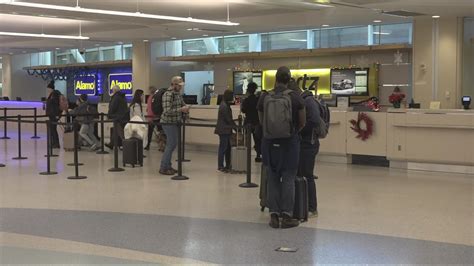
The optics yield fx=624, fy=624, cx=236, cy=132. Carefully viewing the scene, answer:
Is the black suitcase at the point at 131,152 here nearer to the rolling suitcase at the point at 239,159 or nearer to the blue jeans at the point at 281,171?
the rolling suitcase at the point at 239,159

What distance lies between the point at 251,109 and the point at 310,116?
11.0ft

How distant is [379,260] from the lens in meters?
4.61

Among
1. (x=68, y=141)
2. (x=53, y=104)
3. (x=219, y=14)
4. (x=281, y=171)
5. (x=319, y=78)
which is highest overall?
(x=219, y=14)

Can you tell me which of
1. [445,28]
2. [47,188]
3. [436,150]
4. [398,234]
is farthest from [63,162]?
[445,28]

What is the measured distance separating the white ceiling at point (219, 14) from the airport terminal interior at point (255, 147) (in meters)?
0.07

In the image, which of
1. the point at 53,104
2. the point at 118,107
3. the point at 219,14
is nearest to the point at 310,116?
the point at 118,107

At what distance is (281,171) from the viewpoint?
5820 mm

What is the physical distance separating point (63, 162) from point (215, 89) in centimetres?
822

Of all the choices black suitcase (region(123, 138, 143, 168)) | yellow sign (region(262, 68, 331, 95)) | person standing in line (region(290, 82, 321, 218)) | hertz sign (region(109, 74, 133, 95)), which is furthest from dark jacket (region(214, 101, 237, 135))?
hertz sign (region(109, 74, 133, 95))

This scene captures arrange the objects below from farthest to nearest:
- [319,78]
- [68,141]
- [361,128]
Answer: [319,78] → [68,141] → [361,128]

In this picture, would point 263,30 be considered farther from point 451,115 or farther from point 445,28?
point 451,115

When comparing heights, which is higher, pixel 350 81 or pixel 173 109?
pixel 350 81

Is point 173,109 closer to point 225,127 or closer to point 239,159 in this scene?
point 225,127

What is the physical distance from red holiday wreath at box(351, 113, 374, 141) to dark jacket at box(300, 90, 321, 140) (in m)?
4.72
